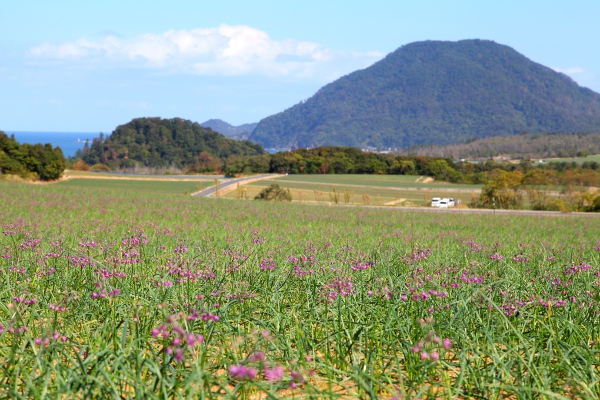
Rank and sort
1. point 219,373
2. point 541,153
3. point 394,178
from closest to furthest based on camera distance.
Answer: point 219,373 < point 394,178 < point 541,153

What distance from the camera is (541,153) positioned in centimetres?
15288

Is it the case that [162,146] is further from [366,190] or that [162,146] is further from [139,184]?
[366,190]

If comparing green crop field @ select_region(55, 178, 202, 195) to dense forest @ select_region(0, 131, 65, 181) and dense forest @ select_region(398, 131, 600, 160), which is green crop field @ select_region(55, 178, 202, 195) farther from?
dense forest @ select_region(398, 131, 600, 160)

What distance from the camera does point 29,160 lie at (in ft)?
194

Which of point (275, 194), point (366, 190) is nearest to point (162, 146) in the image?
point (366, 190)

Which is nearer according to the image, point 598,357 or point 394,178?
point 598,357

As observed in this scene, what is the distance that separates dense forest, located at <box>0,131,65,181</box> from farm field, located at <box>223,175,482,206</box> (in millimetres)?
21239

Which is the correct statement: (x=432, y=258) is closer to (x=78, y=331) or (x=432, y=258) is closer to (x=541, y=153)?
(x=78, y=331)

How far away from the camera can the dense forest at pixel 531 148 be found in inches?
5940

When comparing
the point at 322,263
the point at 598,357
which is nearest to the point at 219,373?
the point at 598,357

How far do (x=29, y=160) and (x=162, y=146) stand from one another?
8221 centimetres

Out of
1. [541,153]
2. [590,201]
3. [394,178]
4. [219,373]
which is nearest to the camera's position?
[219,373]

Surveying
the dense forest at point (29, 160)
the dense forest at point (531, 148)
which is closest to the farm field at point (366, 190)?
the dense forest at point (29, 160)

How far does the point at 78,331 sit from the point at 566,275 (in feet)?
15.6
